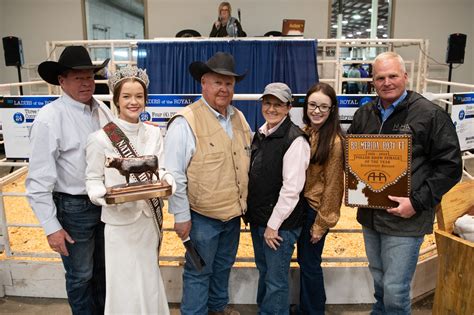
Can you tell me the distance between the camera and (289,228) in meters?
1.99

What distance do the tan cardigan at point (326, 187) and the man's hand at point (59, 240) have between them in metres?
1.18

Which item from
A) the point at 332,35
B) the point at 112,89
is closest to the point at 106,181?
the point at 112,89

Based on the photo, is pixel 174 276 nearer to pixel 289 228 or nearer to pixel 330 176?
pixel 289 228

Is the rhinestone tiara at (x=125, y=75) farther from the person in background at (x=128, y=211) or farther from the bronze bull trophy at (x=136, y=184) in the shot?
the bronze bull trophy at (x=136, y=184)

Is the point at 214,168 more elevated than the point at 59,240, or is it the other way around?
the point at 214,168

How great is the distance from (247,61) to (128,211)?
513cm

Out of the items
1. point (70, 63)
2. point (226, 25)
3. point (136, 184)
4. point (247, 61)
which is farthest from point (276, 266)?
point (226, 25)

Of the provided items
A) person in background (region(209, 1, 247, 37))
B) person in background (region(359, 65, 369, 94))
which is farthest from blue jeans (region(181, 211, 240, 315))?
person in background (region(359, 65, 369, 94))

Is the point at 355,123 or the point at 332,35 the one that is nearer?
the point at 355,123

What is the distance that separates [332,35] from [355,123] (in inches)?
320

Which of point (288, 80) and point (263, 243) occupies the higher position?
point (288, 80)

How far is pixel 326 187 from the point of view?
1979 mm

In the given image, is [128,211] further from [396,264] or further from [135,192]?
[396,264]

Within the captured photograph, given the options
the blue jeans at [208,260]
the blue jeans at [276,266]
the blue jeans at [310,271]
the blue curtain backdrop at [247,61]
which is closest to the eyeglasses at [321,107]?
the blue jeans at [310,271]
